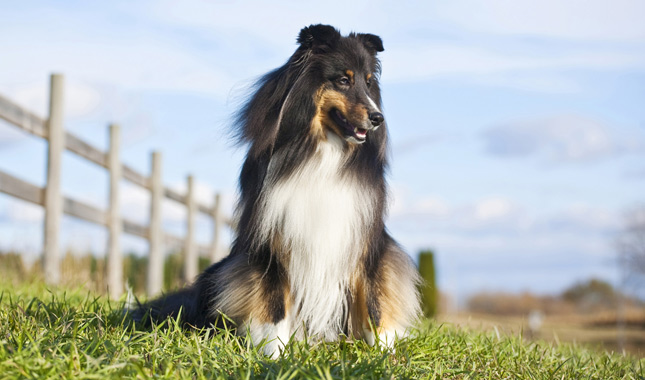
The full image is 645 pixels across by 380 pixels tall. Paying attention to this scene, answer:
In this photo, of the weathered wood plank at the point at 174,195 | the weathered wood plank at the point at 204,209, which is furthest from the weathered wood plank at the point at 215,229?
the weathered wood plank at the point at 174,195

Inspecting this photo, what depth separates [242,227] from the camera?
13.0ft

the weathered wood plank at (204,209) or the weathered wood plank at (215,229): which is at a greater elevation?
the weathered wood plank at (204,209)

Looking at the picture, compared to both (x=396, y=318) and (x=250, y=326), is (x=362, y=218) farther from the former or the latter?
(x=250, y=326)

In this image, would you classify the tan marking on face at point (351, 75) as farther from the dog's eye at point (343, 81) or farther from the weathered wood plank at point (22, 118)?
the weathered wood plank at point (22, 118)

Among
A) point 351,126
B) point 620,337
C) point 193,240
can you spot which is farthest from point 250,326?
point 620,337

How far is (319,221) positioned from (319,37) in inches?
45.0

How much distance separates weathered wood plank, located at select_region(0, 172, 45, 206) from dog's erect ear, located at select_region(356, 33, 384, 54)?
4447 mm

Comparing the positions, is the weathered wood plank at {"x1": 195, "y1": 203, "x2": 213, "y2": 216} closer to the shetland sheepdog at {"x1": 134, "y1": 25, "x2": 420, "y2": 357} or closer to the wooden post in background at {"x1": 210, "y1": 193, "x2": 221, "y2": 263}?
the wooden post in background at {"x1": 210, "y1": 193, "x2": 221, "y2": 263}

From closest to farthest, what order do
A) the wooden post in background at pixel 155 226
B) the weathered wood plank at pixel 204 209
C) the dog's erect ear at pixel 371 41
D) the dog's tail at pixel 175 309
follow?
the dog's erect ear at pixel 371 41 → the dog's tail at pixel 175 309 → the wooden post in background at pixel 155 226 → the weathered wood plank at pixel 204 209

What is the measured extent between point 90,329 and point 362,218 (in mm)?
1749

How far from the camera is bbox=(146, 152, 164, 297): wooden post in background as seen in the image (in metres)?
11.7

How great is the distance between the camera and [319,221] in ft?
12.6

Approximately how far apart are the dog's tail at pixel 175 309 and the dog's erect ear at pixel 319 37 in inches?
73.6

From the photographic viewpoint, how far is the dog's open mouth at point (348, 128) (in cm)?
377
